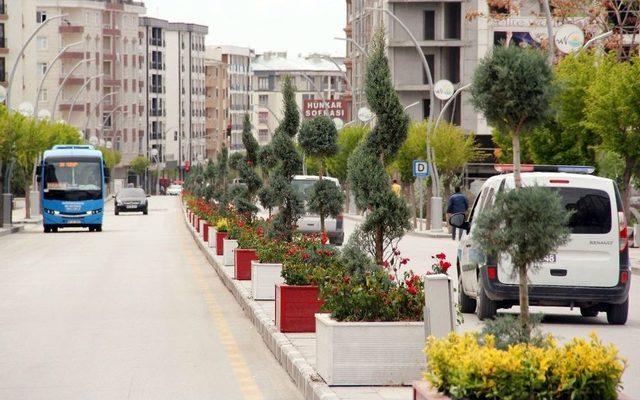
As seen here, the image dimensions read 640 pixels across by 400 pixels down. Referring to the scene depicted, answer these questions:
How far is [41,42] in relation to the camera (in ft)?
516

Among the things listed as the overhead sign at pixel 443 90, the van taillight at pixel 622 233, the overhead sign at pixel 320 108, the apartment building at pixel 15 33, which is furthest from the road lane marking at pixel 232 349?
the apartment building at pixel 15 33

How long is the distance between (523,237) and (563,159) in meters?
39.0

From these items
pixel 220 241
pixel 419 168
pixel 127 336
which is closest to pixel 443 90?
pixel 419 168

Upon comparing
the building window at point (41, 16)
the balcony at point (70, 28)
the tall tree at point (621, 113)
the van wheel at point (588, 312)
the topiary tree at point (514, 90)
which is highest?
the building window at point (41, 16)

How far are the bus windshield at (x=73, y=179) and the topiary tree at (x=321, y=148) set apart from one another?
35372 millimetres

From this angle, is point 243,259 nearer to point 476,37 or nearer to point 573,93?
point 573,93

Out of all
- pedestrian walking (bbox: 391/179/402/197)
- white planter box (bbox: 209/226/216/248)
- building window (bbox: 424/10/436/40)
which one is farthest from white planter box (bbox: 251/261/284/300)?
building window (bbox: 424/10/436/40)

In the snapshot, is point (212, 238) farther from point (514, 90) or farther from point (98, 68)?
point (98, 68)

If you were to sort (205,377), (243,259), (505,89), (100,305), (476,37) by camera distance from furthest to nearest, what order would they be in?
1. (476,37)
2. (243,259)
3. (100,305)
4. (205,377)
5. (505,89)

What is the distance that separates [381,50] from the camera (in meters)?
18.8

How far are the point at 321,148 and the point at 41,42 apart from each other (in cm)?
13312

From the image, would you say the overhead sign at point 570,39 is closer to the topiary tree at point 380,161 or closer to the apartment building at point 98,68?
the topiary tree at point 380,161

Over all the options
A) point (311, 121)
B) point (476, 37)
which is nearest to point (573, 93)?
point (311, 121)

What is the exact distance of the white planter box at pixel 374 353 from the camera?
471 inches
